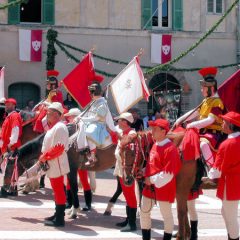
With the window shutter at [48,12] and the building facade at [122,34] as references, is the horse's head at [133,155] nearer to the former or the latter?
the building facade at [122,34]

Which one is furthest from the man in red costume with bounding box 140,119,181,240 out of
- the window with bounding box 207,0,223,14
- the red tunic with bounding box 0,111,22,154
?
the window with bounding box 207,0,223,14

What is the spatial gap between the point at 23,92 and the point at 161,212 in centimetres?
1782

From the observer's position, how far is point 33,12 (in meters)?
25.6

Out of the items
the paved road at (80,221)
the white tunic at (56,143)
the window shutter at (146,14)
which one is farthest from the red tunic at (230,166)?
the window shutter at (146,14)

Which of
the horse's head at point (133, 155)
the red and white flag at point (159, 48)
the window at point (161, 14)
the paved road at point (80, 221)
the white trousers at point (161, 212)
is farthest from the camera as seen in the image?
the window at point (161, 14)

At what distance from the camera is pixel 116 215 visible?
1158cm

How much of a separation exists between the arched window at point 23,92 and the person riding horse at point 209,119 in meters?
16.4

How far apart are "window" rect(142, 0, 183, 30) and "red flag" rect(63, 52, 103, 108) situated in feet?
45.4

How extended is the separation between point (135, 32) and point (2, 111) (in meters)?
12.9

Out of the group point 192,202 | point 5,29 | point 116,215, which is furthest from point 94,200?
point 5,29

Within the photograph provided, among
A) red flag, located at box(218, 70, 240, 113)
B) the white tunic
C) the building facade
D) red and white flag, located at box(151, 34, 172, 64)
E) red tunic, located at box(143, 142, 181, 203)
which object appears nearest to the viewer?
red tunic, located at box(143, 142, 181, 203)

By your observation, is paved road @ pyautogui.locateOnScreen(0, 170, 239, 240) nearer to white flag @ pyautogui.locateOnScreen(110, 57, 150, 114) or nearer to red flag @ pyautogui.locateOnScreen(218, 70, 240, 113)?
white flag @ pyautogui.locateOnScreen(110, 57, 150, 114)

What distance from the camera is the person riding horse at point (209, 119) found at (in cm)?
911

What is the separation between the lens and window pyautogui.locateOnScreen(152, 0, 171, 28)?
26823 millimetres
